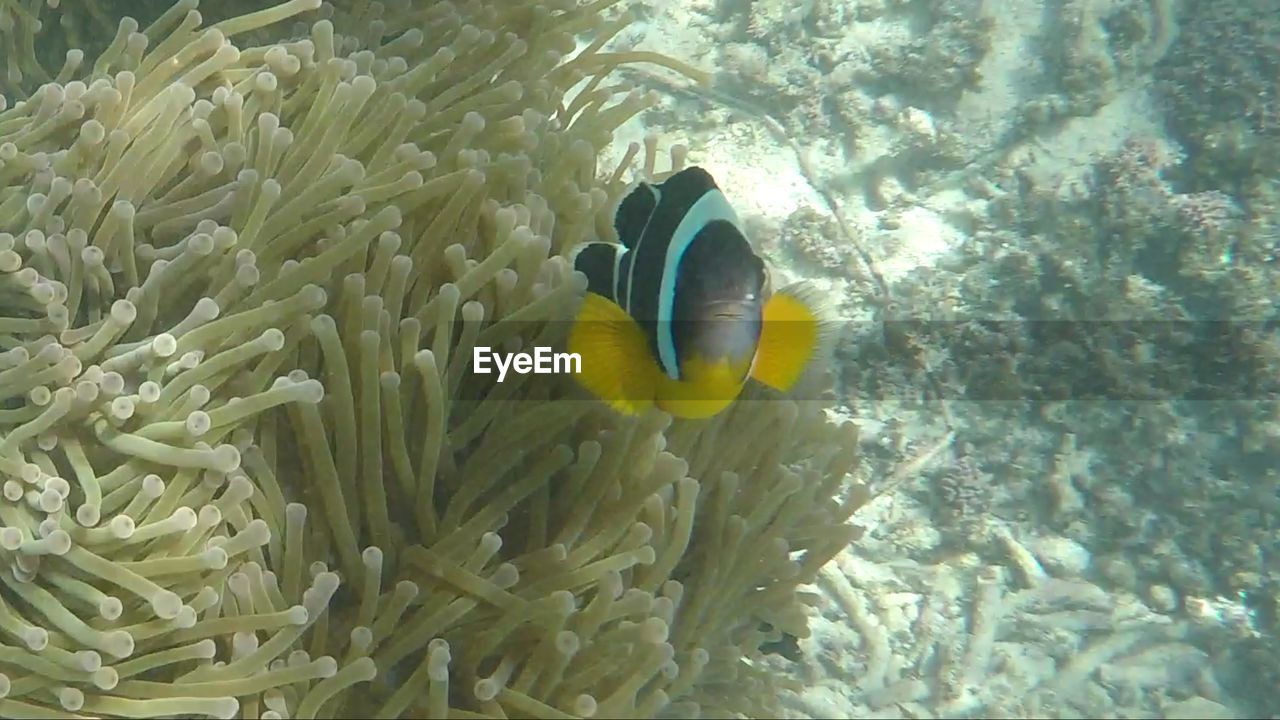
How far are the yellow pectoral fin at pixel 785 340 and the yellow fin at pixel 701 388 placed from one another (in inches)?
2.4

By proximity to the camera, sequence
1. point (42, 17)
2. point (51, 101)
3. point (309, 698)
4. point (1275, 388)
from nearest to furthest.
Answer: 1. point (309, 698)
2. point (51, 101)
3. point (42, 17)
4. point (1275, 388)

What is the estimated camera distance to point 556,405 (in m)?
1.44

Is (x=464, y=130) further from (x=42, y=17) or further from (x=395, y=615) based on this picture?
(x=42, y=17)

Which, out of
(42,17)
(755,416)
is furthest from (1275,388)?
(42,17)

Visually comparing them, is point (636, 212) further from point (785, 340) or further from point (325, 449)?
point (325, 449)

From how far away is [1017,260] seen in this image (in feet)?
8.68

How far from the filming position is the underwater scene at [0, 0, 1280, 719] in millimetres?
1276

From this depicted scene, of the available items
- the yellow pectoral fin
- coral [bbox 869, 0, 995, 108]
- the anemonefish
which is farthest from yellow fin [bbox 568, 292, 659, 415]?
coral [bbox 869, 0, 995, 108]

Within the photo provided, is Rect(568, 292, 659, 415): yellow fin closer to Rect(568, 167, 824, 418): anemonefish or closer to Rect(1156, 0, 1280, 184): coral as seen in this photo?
Rect(568, 167, 824, 418): anemonefish

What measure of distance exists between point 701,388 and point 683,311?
0.39 ft

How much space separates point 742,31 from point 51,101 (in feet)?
7.25

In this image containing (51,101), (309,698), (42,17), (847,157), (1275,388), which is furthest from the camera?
(847,157)

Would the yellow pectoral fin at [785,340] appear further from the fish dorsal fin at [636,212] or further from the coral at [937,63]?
the coral at [937,63]

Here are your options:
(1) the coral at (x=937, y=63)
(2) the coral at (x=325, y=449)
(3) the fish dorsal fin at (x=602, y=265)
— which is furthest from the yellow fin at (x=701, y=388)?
(1) the coral at (x=937, y=63)
